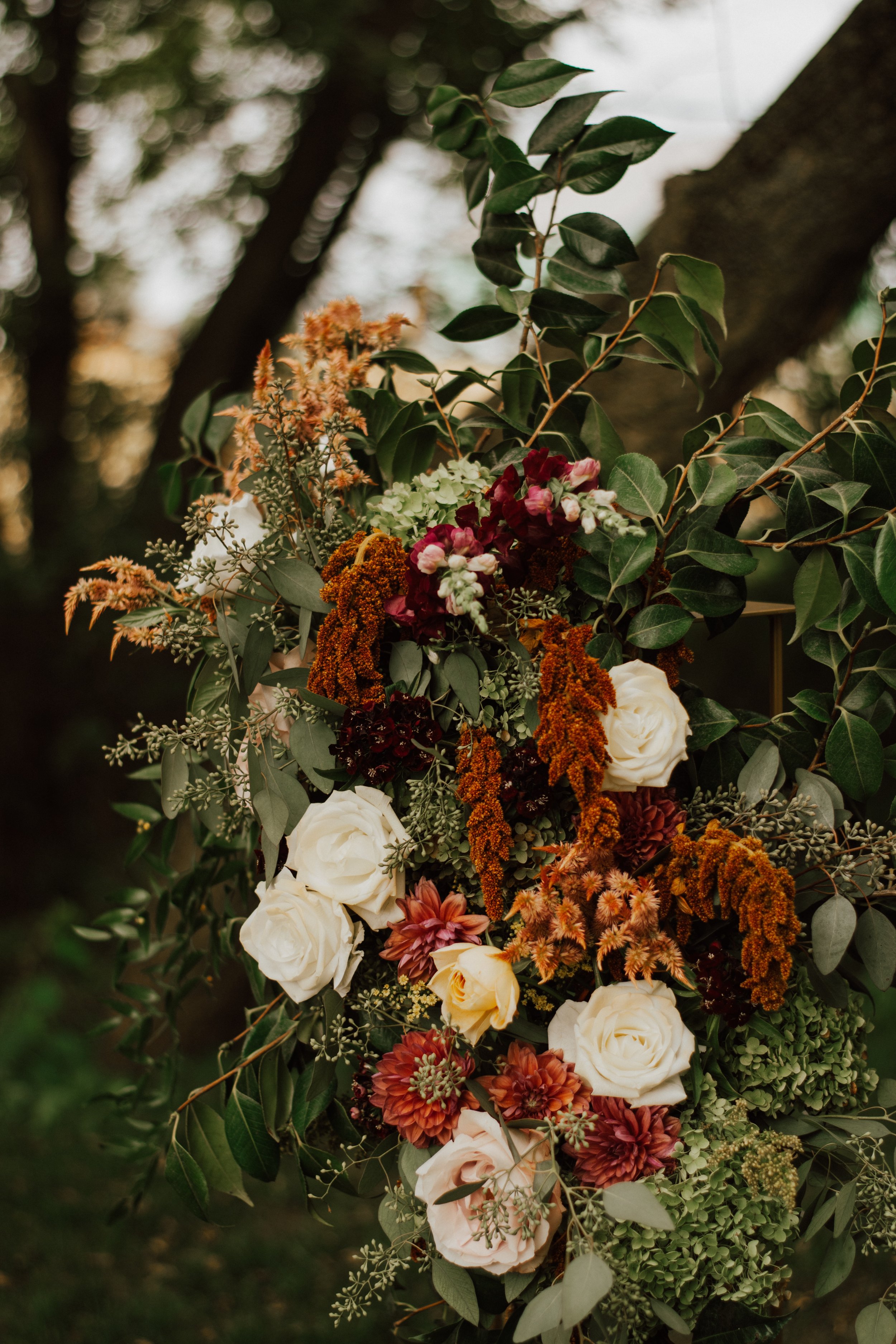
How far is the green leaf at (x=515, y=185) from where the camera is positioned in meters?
0.72

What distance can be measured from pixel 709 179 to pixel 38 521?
1.95 meters

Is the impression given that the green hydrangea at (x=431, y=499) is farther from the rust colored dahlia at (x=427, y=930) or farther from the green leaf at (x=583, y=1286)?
the green leaf at (x=583, y=1286)

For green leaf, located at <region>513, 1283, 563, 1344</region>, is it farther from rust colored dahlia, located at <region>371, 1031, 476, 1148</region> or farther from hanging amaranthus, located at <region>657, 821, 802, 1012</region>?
hanging amaranthus, located at <region>657, 821, 802, 1012</region>

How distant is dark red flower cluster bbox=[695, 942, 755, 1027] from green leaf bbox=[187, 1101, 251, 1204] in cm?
38

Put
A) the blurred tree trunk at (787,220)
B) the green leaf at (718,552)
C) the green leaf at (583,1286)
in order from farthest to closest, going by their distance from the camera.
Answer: the blurred tree trunk at (787,220) < the green leaf at (718,552) < the green leaf at (583,1286)

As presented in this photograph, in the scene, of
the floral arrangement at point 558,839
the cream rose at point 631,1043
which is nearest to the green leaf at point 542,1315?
the floral arrangement at point 558,839

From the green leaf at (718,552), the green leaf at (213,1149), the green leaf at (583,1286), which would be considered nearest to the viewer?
the green leaf at (583,1286)

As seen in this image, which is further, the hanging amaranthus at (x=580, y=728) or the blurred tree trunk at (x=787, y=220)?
the blurred tree trunk at (x=787, y=220)

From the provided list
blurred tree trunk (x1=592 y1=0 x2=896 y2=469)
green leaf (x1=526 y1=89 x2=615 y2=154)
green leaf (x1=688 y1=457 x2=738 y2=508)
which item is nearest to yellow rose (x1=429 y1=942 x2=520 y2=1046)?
green leaf (x1=688 y1=457 x2=738 y2=508)

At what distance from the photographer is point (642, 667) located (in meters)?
0.58

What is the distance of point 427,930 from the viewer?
1.92ft

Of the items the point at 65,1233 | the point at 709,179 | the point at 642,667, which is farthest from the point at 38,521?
the point at 642,667

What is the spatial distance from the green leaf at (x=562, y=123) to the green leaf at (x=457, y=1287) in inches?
33.0

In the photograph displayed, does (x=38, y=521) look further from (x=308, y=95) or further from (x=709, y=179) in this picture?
(x=709, y=179)
